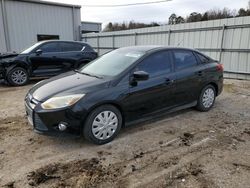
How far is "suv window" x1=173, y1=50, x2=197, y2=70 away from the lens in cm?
465

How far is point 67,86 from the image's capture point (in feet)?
12.2

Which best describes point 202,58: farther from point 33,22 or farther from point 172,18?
point 172,18

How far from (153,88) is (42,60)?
227 inches

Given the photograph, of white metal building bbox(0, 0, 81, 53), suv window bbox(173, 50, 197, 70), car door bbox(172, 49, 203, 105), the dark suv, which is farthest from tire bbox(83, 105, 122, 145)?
white metal building bbox(0, 0, 81, 53)

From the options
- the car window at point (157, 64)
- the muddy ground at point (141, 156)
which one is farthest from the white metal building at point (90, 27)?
the car window at point (157, 64)

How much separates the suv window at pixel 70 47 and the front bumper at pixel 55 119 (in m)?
6.05

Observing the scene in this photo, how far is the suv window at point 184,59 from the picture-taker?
15.3 ft

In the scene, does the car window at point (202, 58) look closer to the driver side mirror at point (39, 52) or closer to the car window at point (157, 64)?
the car window at point (157, 64)

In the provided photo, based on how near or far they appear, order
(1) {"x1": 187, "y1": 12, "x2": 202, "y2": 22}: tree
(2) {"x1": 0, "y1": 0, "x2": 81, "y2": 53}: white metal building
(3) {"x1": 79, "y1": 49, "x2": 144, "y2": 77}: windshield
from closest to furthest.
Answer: (3) {"x1": 79, "y1": 49, "x2": 144, "y2": 77}: windshield
(2) {"x1": 0, "y1": 0, "x2": 81, "y2": 53}: white metal building
(1) {"x1": 187, "y1": 12, "x2": 202, "y2": 22}: tree

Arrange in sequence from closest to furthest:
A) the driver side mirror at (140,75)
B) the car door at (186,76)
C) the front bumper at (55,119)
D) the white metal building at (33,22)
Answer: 1. the front bumper at (55,119)
2. the driver side mirror at (140,75)
3. the car door at (186,76)
4. the white metal building at (33,22)

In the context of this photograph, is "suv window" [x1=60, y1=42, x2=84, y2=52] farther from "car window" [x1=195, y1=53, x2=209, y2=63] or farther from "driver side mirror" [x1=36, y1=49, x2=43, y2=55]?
"car window" [x1=195, y1=53, x2=209, y2=63]

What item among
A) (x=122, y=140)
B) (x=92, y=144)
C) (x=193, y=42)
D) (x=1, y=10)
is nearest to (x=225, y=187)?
(x=122, y=140)

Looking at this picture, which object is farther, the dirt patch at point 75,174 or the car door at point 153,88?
the car door at point 153,88

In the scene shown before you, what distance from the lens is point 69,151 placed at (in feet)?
11.5
